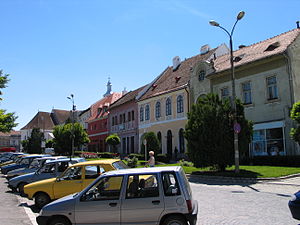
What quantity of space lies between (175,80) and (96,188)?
103ft

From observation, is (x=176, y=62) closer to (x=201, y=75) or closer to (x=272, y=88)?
(x=201, y=75)

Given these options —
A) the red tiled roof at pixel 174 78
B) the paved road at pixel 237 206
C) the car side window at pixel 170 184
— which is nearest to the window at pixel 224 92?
the red tiled roof at pixel 174 78

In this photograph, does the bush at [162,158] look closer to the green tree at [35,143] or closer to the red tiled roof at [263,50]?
the red tiled roof at [263,50]

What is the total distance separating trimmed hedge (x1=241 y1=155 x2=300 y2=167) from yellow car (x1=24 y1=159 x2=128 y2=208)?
1531 centimetres

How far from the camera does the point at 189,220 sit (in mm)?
6367

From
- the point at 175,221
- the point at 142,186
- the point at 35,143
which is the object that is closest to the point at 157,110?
the point at 142,186

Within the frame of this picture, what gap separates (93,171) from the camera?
10.7 metres

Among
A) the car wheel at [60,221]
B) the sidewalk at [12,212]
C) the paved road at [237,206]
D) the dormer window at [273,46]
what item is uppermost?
the dormer window at [273,46]

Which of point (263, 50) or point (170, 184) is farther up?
point (263, 50)

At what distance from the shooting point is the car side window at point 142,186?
6.67m

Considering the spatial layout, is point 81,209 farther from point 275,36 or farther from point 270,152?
point 275,36

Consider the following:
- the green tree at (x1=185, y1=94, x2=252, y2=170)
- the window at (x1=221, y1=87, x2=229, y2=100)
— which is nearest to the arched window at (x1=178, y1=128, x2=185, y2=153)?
the window at (x1=221, y1=87, x2=229, y2=100)

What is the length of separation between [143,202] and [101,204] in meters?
0.96

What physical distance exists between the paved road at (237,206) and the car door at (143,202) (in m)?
2.11
